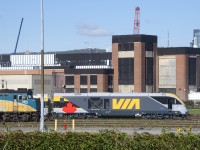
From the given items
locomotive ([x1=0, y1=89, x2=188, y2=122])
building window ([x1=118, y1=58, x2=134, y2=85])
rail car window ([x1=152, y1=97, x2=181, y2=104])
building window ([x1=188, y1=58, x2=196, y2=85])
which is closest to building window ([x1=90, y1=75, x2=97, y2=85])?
building window ([x1=118, y1=58, x2=134, y2=85])

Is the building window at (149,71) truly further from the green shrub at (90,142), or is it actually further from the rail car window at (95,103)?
the green shrub at (90,142)

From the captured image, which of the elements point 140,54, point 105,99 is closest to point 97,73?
point 140,54

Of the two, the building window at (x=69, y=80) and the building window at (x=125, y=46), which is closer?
the building window at (x=125, y=46)

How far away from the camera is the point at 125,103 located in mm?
69312

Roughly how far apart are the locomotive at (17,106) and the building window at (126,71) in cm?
6683

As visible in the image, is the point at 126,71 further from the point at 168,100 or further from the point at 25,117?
the point at 25,117

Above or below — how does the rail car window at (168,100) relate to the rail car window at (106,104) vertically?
above

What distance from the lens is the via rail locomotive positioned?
225 feet

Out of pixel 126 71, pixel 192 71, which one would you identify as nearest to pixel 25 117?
pixel 126 71

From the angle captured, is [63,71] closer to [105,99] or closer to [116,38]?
[116,38]

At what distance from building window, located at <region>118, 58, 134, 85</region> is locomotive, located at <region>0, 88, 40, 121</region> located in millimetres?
66831

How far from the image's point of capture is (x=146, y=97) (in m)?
69.1

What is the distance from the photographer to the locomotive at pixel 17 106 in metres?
59.7

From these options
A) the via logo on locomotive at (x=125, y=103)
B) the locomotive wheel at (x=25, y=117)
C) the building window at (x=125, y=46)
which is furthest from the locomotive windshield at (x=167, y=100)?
the building window at (x=125, y=46)
